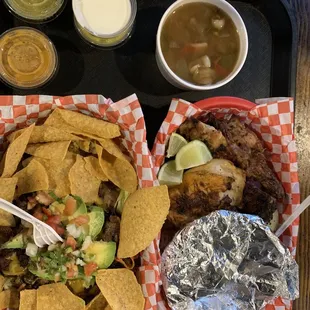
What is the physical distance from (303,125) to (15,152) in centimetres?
112

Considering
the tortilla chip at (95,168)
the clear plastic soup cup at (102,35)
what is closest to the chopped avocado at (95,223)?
the tortilla chip at (95,168)

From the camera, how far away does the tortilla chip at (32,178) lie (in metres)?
1.90

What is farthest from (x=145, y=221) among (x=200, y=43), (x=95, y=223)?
(x=200, y=43)

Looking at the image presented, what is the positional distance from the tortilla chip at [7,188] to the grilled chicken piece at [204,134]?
0.60 meters

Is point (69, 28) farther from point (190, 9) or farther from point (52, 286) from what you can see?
point (52, 286)

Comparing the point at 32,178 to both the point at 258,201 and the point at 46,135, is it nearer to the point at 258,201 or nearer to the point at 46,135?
the point at 46,135

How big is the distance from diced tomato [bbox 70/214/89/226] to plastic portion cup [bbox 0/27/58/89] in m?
0.48

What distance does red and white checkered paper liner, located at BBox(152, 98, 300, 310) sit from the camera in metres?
2.03

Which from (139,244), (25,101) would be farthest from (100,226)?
(25,101)

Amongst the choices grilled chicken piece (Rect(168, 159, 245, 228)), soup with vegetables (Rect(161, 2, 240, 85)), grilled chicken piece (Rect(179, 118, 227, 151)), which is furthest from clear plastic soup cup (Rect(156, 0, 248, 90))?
grilled chicken piece (Rect(168, 159, 245, 228))

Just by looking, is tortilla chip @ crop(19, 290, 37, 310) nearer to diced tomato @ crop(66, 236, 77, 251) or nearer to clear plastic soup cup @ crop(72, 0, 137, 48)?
diced tomato @ crop(66, 236, 77, 251)

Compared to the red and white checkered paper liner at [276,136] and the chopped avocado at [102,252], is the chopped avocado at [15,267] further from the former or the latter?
the red and white checkered paper liner at [276,136]

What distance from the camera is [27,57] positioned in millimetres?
2084

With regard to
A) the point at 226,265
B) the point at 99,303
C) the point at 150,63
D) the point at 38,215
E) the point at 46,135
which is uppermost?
the point at 150,63
